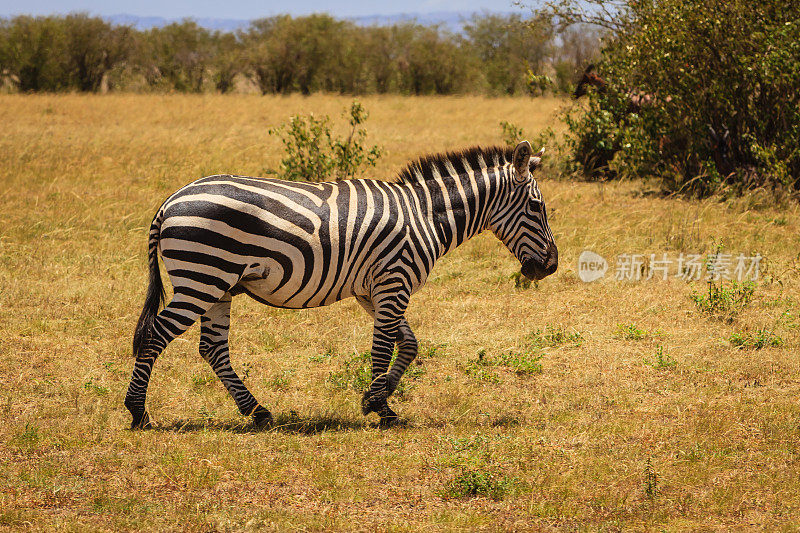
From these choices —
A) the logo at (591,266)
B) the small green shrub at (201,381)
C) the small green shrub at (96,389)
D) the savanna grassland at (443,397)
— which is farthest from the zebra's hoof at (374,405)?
the logo at (591,266)

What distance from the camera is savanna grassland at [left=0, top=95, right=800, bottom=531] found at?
4719 mm

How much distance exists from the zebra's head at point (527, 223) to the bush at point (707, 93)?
6.91 metres

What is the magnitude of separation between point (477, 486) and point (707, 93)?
34.1 ft

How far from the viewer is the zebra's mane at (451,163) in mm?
6504

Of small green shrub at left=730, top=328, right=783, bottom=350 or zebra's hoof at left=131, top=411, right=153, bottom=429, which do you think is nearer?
zebra's hoof at left=131, top=411, right=153, bottom=429

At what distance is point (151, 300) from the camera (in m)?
5.87

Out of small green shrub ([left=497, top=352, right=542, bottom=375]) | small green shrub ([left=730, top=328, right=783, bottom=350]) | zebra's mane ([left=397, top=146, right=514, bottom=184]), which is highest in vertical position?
zebra's mane ([left=397, top=146, right=514, bottom=184])

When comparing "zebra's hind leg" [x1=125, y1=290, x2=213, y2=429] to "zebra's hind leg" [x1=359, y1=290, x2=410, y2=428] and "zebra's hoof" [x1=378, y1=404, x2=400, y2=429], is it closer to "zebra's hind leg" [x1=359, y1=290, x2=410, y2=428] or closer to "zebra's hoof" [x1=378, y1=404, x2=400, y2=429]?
"zebra's hind leg" [x1=359, y1=290, x2=410, y2=428]

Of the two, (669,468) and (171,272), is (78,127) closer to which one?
(171,272)

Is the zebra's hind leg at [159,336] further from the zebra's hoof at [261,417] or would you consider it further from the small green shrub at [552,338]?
the small green shrub at [552,338]

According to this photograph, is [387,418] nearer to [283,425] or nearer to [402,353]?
[402,353]

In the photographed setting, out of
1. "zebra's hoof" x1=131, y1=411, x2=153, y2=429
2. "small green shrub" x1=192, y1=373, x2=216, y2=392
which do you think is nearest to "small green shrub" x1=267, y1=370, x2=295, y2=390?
"small green shrub" x1=192, y1=373, x2=216, y2=392

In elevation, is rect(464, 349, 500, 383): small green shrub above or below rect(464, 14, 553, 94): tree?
below

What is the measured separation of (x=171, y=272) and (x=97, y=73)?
29.2m
